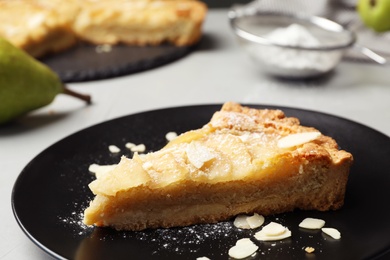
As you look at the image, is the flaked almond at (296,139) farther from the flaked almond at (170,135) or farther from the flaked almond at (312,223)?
the flaked almond at (170,135)

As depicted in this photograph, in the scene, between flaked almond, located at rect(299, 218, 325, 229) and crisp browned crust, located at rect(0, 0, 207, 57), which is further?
crisp browned crust, located at rect(0, 0, 207, 57)

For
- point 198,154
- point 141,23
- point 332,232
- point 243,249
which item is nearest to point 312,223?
point 332,232

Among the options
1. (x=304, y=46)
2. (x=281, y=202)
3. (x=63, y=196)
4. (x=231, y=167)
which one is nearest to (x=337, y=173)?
(x=281, y=202)

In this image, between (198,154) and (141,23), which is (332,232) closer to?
(198,154)

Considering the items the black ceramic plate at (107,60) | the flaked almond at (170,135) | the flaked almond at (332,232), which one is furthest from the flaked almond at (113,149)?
the black ceramic plate at (107,60)

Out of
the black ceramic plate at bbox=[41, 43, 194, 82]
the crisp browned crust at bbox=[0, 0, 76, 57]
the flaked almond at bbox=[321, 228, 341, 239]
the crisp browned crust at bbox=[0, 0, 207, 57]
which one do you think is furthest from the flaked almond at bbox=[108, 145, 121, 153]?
the crisp browned crust at bbox=[0, 0, 207, 57]

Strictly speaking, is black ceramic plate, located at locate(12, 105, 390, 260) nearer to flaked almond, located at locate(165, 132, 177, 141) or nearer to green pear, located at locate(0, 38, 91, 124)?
flaked almond, located at locate(165, 132, 177, 141)
